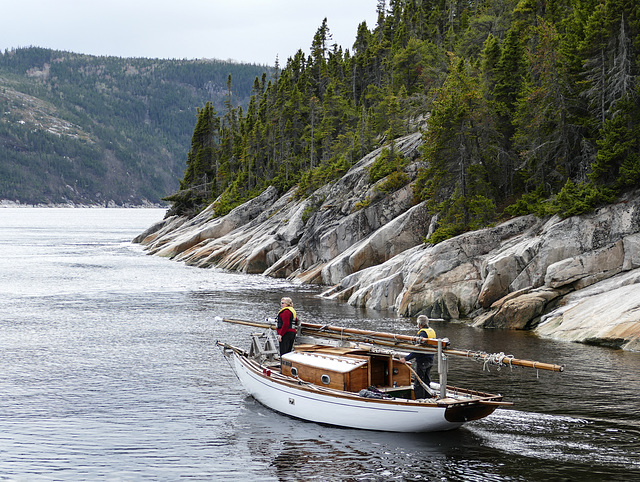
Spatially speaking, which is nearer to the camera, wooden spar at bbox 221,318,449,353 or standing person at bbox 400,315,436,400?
wooden spar at bbox 221,318,449,353

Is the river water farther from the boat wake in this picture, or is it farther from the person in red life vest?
the person in red life vest

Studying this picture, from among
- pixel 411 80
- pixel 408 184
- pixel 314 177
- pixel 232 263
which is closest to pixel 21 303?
pixel 232 263

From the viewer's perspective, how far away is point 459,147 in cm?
4469

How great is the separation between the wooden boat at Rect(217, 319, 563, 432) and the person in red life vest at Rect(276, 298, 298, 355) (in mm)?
407

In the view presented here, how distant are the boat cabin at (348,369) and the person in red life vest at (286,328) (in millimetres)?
950

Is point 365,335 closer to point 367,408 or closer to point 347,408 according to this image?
point 347,408

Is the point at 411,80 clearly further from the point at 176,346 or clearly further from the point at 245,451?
the point at 245,451

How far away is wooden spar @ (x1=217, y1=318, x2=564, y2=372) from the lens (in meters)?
16.7

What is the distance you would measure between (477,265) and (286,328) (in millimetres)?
19344

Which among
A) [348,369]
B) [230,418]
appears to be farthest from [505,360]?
[230,418]

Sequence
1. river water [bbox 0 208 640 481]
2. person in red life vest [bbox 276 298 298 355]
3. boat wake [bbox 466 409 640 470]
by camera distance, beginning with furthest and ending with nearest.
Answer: person in red life vest [bbox 276 298 298 355], boat wake [bbox 466 409 640 470], river water [bbox 0 208 640 481]

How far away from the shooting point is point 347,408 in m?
18.1

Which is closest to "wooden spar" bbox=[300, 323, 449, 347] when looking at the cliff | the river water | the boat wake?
the river water

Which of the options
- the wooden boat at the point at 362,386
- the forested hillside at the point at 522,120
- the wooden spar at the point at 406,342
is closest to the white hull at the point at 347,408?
the wooden boat at the point at 362,386
